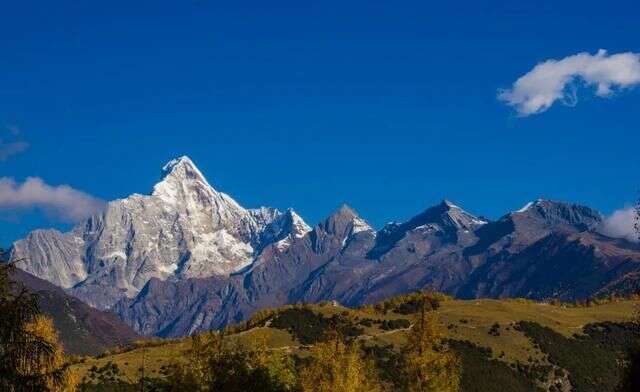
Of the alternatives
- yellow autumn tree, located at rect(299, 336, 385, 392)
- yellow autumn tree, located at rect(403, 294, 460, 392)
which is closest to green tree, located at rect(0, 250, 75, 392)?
yellow autumn tree, located at rect(299, 336, 385, 392)

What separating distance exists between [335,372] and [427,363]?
287 inches

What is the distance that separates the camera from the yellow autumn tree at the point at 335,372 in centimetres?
6250

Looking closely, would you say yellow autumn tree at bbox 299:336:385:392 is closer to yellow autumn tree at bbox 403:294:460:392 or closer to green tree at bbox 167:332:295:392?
yellow autumn tree at bbox 403:294:460:392

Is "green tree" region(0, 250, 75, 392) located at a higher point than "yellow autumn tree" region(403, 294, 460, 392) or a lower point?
lower

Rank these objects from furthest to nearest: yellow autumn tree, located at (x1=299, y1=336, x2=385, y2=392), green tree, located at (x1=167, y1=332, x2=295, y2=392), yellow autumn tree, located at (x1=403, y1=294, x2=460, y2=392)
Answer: yellow autumn tree, located at (x1=403, y1=294, x2=460, y2=392), yellow autumn tree, located at (x1=299, y1=336, x2=385, y2=392), green tree, located at (x1=167, y1=332, x2=295, y2=392)

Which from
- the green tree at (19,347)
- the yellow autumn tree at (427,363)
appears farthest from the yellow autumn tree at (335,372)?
the green tree at (19,347)

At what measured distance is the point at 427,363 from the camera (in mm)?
63594

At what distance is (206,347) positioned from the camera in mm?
56438

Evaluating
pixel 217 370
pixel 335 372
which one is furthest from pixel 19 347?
pixel 335 372

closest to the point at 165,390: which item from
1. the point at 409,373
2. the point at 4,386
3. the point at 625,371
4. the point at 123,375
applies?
the point at 409,373

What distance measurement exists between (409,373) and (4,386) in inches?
1471

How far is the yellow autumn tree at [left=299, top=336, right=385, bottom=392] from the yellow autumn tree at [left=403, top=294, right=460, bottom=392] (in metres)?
3.37

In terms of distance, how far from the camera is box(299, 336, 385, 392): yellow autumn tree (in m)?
62.5

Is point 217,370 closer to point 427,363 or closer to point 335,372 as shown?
point 335,372
